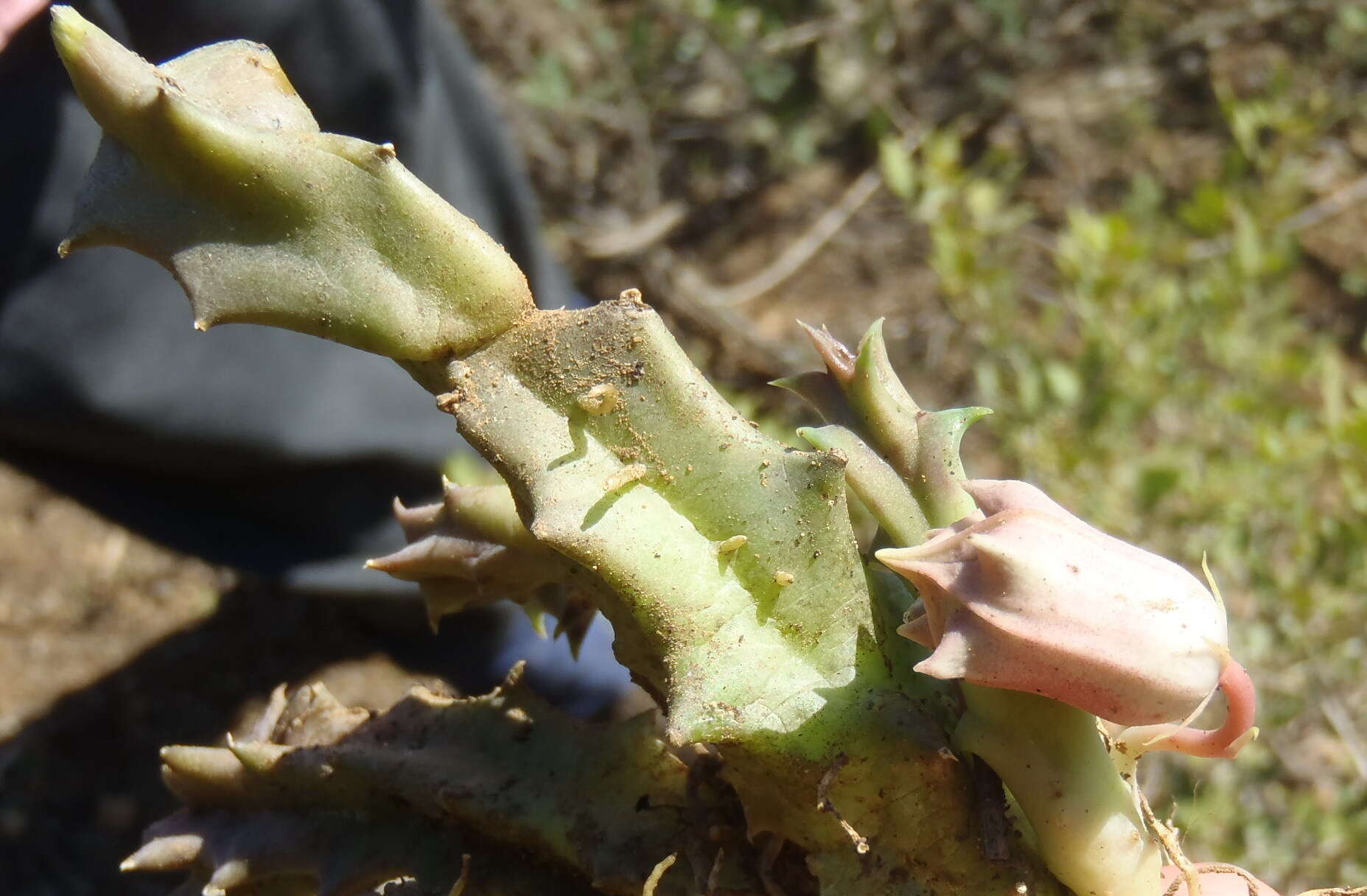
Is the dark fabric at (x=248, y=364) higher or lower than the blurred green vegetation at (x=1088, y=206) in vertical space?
higher

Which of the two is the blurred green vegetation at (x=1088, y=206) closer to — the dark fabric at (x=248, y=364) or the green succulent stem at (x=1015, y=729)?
the dark fabric at (x=248, y=364)

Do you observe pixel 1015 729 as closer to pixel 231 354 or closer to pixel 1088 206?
pixel 231 354

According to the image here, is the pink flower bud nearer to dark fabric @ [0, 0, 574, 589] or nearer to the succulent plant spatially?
the succulent plant

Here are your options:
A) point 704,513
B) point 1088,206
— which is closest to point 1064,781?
point 704,513

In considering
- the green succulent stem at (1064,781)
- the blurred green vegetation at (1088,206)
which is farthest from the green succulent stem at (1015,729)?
the blurred green vegetation at (1088,206)

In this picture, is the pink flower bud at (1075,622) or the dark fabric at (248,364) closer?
the pink flower bud at (1075,622)

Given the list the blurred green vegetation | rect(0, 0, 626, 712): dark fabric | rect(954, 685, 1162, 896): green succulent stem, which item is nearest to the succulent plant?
rect(954, 685, 1162, 896): green succulent stem
